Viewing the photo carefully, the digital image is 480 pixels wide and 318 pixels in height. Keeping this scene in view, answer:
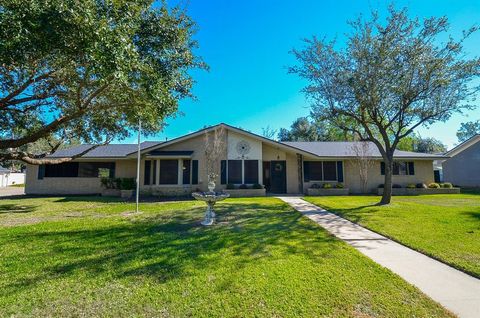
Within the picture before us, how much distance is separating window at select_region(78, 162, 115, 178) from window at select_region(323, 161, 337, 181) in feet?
53.5

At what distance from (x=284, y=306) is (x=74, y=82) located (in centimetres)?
1006

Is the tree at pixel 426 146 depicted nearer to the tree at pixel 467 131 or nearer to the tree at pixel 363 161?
the tree at pixel 467 131

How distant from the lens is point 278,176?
1928cm

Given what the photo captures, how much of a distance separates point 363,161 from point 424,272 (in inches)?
590

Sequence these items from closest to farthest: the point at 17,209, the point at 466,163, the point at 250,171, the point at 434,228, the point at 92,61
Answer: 1. the point at 92,61
2. the point at 434,228
3. the point at 17,209
4. the point at 250,171
5. the point at 466,163

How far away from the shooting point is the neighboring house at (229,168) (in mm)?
17281

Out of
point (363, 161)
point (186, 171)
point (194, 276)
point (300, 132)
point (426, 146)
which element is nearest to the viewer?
point (194, 276)

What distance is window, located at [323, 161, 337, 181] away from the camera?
63.4 feet

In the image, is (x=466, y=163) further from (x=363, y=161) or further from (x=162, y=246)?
(x=162, y=246)

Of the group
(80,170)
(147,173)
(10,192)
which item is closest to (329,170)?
(147,173)

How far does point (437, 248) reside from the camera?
5734 millimetres

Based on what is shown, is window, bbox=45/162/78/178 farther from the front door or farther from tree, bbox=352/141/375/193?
tree, bbox=352/141/375/193

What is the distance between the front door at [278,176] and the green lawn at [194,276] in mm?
11694

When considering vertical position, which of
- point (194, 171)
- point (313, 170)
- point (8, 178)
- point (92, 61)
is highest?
point (92, 61)
